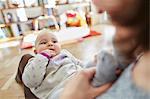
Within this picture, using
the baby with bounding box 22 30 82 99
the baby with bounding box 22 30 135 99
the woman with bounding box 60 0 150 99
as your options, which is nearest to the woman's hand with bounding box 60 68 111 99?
the woman with bounding box 60 0 150 99

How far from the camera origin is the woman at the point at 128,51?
0.89ft

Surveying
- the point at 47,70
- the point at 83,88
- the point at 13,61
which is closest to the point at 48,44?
the point at 47,70

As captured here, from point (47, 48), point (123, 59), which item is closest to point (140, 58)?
point (123, 59)

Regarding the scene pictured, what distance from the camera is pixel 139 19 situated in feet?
0.92

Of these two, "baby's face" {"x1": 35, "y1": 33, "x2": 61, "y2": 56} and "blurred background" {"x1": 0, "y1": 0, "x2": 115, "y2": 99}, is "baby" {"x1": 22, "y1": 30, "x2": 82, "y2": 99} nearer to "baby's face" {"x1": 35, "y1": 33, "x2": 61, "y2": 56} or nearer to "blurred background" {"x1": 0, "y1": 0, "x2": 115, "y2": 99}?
"baby's face" {"x1": 35, "y1": 33, "x2": 61, "y2": 56}

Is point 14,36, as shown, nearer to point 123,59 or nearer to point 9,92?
point 9,92

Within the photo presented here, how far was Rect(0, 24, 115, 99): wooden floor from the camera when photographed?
70.6 inches

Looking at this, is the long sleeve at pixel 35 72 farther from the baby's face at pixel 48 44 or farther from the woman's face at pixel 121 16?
the woman's face at pixel 121 16

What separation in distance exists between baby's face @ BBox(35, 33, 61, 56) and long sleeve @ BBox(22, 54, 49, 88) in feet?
0.45

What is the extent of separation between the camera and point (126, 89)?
38cm

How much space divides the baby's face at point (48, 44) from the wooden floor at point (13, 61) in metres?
0.20

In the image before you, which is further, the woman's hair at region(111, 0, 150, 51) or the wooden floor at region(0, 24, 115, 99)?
the wooden floor at region(0, 24, 115, 99)

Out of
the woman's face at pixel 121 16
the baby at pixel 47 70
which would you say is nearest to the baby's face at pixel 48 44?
the baby at pixel 47 70

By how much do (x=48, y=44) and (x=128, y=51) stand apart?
3.22 feet
